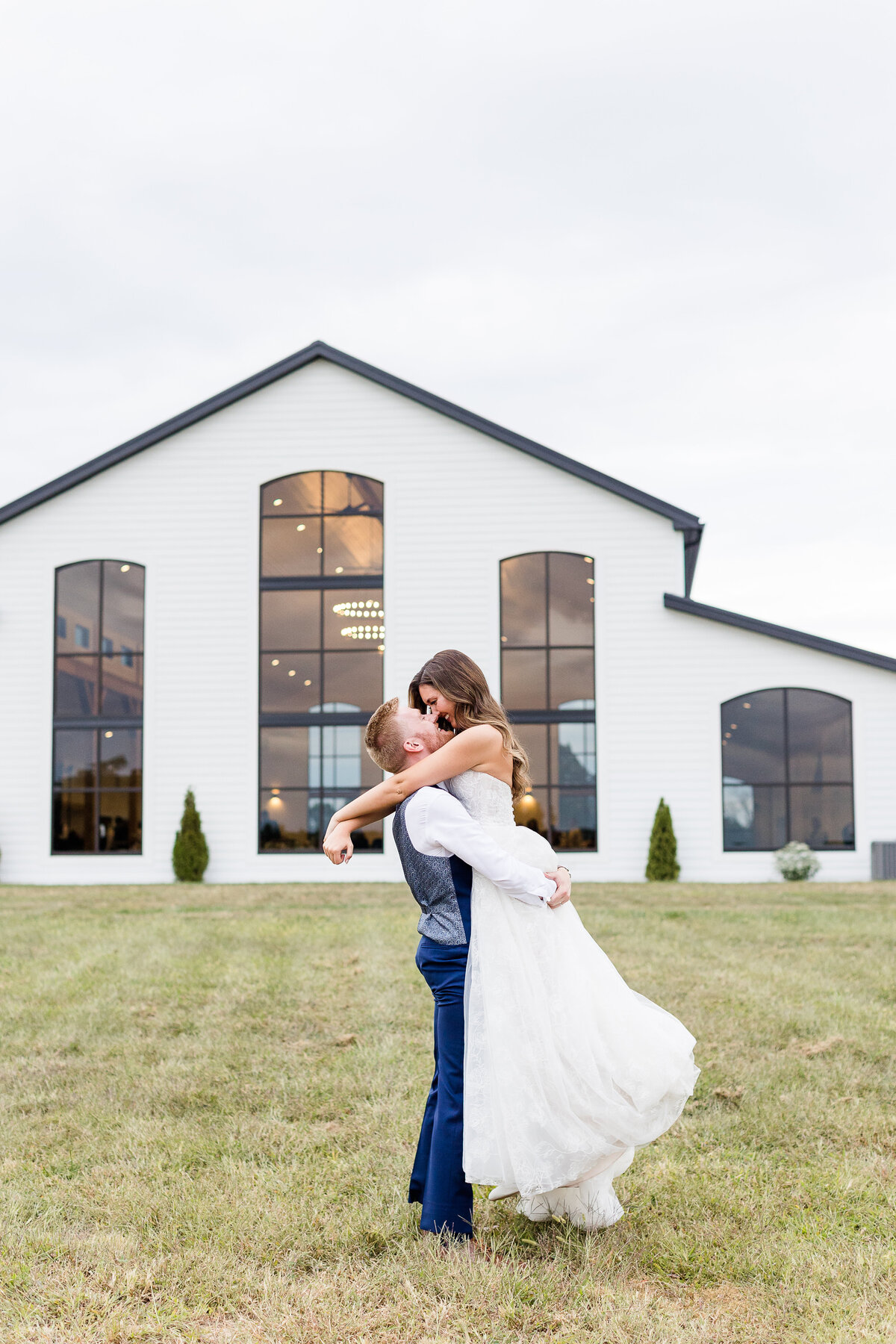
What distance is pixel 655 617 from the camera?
63.4 ft

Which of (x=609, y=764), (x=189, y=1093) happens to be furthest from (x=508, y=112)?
(x=189, y=1093)

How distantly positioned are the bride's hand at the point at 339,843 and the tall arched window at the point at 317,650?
15.8 meters

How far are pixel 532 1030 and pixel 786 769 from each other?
17046mm

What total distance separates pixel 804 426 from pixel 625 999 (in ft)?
110

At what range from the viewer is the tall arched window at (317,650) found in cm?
1931

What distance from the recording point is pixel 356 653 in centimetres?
1969

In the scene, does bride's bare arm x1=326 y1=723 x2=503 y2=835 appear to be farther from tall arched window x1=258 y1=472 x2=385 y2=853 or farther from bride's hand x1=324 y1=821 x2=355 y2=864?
tall arched window x1=258 y1=472 x2=385 y2=853

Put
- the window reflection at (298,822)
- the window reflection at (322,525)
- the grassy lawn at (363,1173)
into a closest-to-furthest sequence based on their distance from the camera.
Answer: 1. the grassy lawn at (363,1173)
2. the window reflection at (298,822)
3. the window reflection at (322,525)

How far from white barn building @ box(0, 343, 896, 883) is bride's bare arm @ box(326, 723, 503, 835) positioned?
15.6 meters

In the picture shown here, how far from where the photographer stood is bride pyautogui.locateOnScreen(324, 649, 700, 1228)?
310 centimetres

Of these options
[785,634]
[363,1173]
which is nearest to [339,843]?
[363,1173]

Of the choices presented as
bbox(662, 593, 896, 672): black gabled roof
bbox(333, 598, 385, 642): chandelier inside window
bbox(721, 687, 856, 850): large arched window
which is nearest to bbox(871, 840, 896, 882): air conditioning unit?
bbox(721, 687, 856, 850): large arched window

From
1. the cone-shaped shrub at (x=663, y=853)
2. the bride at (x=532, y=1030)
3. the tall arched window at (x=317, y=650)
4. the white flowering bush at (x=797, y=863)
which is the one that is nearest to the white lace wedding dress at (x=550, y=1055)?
the bride at (x=532, y=1030)

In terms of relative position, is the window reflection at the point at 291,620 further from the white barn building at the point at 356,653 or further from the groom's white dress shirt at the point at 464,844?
the groom's white dress shirt at the point at 464,844
